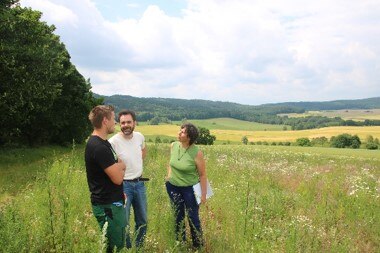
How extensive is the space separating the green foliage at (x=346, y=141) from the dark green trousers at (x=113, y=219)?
62062 mm

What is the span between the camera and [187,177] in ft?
21.3

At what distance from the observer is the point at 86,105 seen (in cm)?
3384

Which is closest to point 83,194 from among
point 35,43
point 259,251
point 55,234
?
point 55,234

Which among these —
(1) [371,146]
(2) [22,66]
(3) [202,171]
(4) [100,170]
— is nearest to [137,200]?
(3) [202,171]

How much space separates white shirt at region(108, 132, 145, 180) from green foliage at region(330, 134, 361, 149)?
200ft

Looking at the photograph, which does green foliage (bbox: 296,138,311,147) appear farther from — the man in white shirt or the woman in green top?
the man in white shirt

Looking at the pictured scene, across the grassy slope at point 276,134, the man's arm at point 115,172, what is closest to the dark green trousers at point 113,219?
the man's arm at point 115,172

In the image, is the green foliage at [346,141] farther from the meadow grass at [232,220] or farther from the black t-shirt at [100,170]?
the black t-shirt at [100,170]

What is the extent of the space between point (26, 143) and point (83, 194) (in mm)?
22632

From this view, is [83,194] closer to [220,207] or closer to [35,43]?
[220,207]

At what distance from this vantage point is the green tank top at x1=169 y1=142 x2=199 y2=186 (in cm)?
641

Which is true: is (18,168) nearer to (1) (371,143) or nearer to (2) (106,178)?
(2) (106,178)

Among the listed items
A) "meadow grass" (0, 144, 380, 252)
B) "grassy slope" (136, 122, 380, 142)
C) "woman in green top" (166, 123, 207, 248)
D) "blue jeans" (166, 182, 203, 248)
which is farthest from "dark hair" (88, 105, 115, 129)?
"grassy slope" (136, 122, 380, 142)

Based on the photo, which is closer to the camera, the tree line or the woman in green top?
the woman in green top
